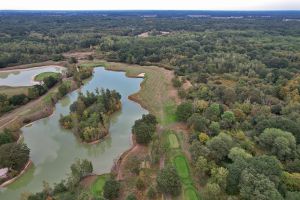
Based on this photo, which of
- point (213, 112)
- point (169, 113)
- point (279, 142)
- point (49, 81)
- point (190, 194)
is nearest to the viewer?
point (190, 194)

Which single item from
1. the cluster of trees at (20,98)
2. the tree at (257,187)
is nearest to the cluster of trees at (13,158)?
the cluster of trees at (20,98)

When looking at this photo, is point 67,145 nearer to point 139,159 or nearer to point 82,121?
point 82,121

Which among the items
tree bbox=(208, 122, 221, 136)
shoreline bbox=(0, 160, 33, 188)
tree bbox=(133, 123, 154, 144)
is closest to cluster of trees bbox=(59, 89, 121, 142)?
tree bbox=(133, 123, 154, 144)

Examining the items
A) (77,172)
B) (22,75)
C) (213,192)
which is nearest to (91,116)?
(77,172)

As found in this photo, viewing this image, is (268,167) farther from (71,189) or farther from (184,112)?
→ (71,189)

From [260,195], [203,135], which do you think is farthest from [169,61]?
[260,195]

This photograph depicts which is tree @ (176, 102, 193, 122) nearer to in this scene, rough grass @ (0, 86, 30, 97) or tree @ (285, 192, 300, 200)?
tree @ (285, 192, 300, 200)

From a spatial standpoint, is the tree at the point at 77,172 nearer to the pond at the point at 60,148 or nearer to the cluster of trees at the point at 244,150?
the pond at the point at 60,148
